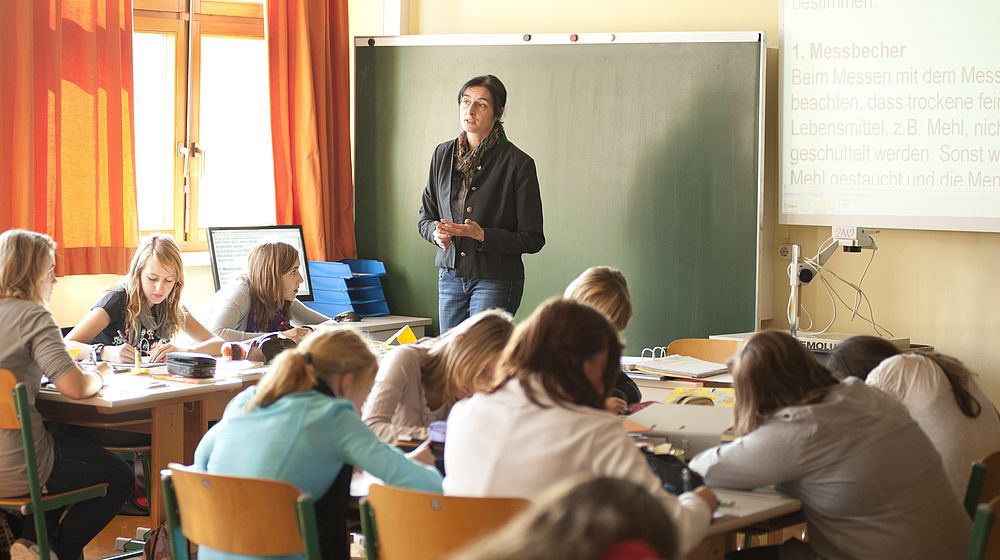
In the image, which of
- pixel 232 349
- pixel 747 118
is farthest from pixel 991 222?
pixel 232 349

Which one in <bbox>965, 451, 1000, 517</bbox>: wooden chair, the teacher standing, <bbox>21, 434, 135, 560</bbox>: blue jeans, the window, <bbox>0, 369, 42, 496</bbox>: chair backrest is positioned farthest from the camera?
the window

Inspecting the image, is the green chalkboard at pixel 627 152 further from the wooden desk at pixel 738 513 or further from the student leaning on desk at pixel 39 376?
the wooden desk at pixel 738 513

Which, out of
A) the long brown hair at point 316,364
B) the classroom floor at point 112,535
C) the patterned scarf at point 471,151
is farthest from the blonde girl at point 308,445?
the patterned scarf at point 471,151

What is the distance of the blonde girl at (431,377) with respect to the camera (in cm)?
301

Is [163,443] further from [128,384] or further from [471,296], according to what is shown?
[471,296]

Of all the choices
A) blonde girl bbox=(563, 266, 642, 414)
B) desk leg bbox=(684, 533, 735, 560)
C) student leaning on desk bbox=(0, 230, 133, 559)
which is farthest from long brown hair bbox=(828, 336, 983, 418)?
student leaning on desk bbox=(0, 230, 133, 559)

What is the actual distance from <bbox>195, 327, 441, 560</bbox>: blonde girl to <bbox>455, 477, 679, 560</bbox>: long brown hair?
136 centimetres

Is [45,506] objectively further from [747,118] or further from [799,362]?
[747,118]

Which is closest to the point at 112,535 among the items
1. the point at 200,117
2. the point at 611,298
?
the point at 611,298

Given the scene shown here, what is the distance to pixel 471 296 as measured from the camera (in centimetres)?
492

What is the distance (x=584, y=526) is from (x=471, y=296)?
3.90 meters

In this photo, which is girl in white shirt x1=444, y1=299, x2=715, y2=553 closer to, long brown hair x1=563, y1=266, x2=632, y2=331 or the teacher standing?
long brown hair x1=563, y1=266, x2=632, y2=331

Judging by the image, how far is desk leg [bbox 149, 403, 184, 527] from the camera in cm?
380

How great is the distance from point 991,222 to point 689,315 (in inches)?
56.8
